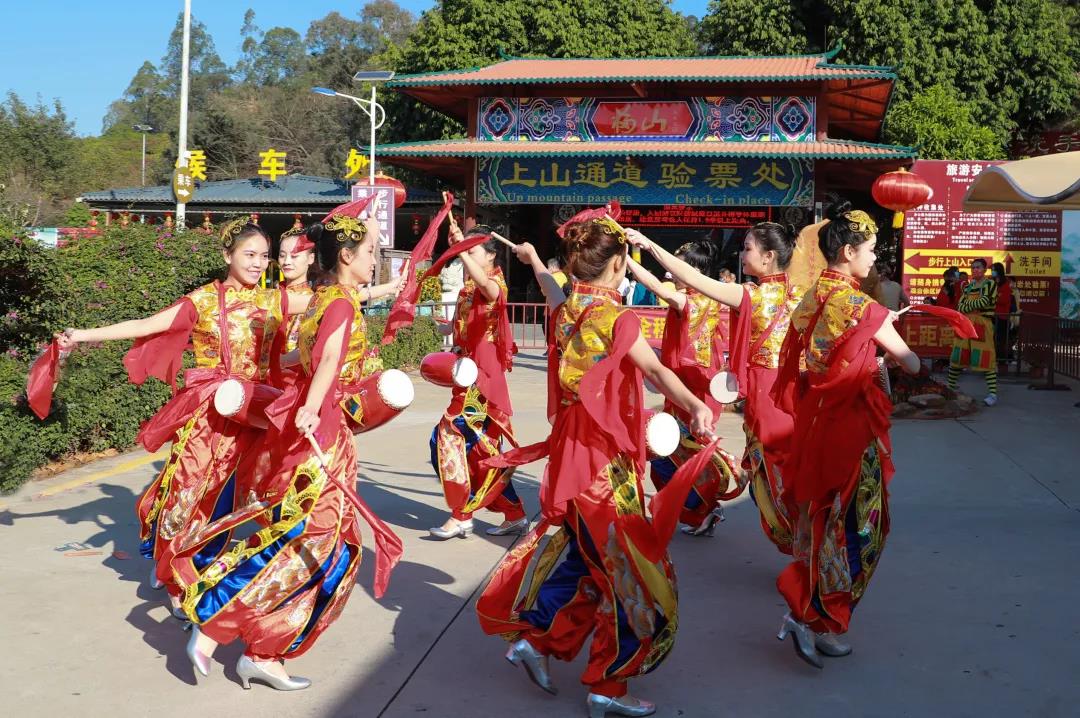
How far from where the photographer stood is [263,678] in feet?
12.1

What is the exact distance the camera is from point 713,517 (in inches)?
239

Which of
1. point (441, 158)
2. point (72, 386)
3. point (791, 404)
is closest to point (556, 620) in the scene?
point (791, 404)

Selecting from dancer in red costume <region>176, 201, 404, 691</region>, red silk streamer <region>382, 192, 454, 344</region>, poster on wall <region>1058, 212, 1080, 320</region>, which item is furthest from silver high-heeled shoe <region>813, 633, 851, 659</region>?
poster on wall <region>1058, 212, 1080, 320</region>

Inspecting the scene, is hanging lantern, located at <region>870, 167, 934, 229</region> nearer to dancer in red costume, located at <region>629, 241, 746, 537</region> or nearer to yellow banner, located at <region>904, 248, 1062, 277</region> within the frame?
dancer in red costume, located at <region>629, 241, 746, 537</region>

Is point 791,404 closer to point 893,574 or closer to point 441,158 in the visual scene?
point 893,574

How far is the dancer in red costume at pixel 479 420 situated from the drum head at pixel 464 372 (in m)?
0.38

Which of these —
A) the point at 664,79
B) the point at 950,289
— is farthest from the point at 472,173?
the point at 950,289

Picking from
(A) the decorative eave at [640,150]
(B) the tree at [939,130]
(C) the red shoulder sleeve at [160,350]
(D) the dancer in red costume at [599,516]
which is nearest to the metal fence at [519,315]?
(A) the decorative eave at [640,150]

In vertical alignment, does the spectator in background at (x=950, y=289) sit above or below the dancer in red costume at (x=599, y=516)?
above

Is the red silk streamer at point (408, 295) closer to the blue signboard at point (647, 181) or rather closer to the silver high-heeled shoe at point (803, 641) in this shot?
the silver high-heeled shoe at point (803, 641)

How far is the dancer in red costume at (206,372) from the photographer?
15.0ft

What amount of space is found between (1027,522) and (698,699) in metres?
3.49

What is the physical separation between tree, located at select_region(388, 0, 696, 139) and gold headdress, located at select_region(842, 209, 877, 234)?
2474 cm

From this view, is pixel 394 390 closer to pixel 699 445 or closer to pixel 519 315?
pixel 699 445
